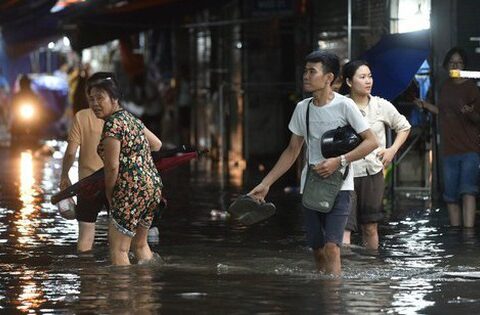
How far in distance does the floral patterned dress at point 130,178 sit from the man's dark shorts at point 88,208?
4.53 feet

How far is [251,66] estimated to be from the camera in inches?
1139

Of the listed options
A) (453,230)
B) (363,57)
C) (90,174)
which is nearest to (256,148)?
(363,57)

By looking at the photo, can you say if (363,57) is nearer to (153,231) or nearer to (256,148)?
(153,231)

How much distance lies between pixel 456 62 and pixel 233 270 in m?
4.61

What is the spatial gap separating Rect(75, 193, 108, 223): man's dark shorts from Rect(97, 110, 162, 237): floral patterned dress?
138 cm

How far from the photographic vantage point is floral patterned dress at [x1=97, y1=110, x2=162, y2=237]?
1110 cm

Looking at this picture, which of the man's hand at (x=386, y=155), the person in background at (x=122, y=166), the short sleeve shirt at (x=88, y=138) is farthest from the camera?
the short sleeve shirt at (x=88, y=138)

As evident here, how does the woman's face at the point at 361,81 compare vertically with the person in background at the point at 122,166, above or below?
above

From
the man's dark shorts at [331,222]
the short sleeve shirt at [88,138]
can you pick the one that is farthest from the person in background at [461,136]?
the man's dark shorts at [331,222]

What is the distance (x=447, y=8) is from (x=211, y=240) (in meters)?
5.70

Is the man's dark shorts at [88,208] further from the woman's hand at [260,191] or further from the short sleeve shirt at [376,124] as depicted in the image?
the short sleeve shirt at [376,124]

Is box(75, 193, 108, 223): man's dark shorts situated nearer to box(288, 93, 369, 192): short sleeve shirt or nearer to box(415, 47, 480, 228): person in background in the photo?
box(288, 93, 369, 192): short sleeve shirt

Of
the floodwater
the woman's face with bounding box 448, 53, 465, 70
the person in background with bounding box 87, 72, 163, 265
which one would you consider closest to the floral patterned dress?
the person in background with bounding box 87, 72, 163, 265

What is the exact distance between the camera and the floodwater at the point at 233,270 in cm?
995
